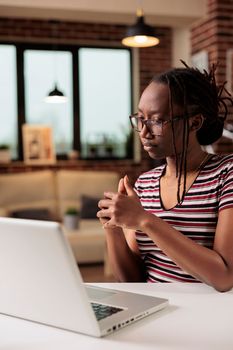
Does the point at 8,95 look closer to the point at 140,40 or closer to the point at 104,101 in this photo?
the point at 104,101

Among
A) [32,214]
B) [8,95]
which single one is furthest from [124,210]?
[8,95]

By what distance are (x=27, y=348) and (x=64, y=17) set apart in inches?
173

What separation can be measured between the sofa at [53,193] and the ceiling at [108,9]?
68.3 inches

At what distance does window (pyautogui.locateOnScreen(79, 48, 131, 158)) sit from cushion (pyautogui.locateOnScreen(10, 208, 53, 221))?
3.79 feet

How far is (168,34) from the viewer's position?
6035 mm

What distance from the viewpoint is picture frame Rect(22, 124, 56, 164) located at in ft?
18.5

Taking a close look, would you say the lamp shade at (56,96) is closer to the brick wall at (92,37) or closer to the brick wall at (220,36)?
the brick wall at (220,36)

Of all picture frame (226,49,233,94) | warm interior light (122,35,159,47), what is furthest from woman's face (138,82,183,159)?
picture frame (226,49,233,94)

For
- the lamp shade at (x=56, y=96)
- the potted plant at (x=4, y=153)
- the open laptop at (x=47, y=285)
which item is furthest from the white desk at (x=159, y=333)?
the potted plant at (x=4, y=153)

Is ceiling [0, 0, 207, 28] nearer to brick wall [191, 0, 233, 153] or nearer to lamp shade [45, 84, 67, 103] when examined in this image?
brick wall [191, 0, 233, 153]

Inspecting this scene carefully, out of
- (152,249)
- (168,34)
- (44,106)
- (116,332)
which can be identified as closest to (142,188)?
(152,249)

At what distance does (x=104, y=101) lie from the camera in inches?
235

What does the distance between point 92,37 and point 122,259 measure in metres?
4.74

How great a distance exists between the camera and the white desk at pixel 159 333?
35.5 inches
